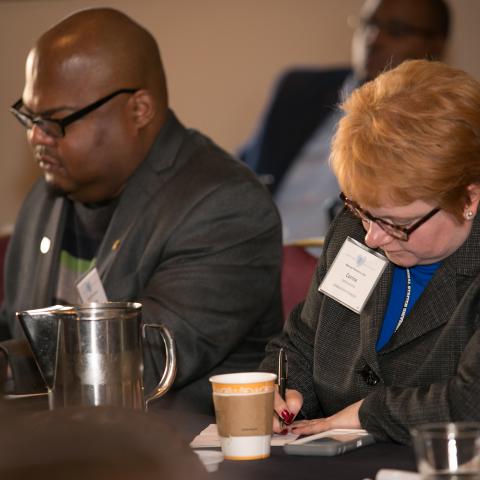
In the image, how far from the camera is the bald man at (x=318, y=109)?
4527mm

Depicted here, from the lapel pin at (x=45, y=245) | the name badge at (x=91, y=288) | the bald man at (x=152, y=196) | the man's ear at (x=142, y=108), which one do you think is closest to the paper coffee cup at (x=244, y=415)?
the bald man at (x=152, y=196)

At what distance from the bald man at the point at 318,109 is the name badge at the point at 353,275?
2.35 metres

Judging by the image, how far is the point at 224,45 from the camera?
542cm

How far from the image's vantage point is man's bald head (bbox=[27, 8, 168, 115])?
8.54 feet

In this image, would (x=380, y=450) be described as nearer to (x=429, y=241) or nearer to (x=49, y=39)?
(x=429, y=241)

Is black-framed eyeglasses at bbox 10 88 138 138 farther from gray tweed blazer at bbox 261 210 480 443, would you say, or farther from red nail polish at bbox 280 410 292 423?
red nail polish at bbox 280 410 292 423

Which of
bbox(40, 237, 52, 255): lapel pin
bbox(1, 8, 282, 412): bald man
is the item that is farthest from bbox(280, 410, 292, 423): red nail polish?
bbox(40, 237, 52, 255): lapel pin

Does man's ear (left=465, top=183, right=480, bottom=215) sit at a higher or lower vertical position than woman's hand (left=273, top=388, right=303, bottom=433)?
higher

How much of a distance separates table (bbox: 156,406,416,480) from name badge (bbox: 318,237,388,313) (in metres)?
0.46

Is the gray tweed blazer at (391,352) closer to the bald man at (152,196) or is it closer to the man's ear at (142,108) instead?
the bald man at (152,196)

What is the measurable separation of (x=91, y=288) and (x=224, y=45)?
3.10 meters

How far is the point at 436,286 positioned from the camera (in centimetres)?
181

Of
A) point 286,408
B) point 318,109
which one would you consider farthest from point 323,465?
point 318,109

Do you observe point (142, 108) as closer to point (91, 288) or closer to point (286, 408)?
point (91, 288)
